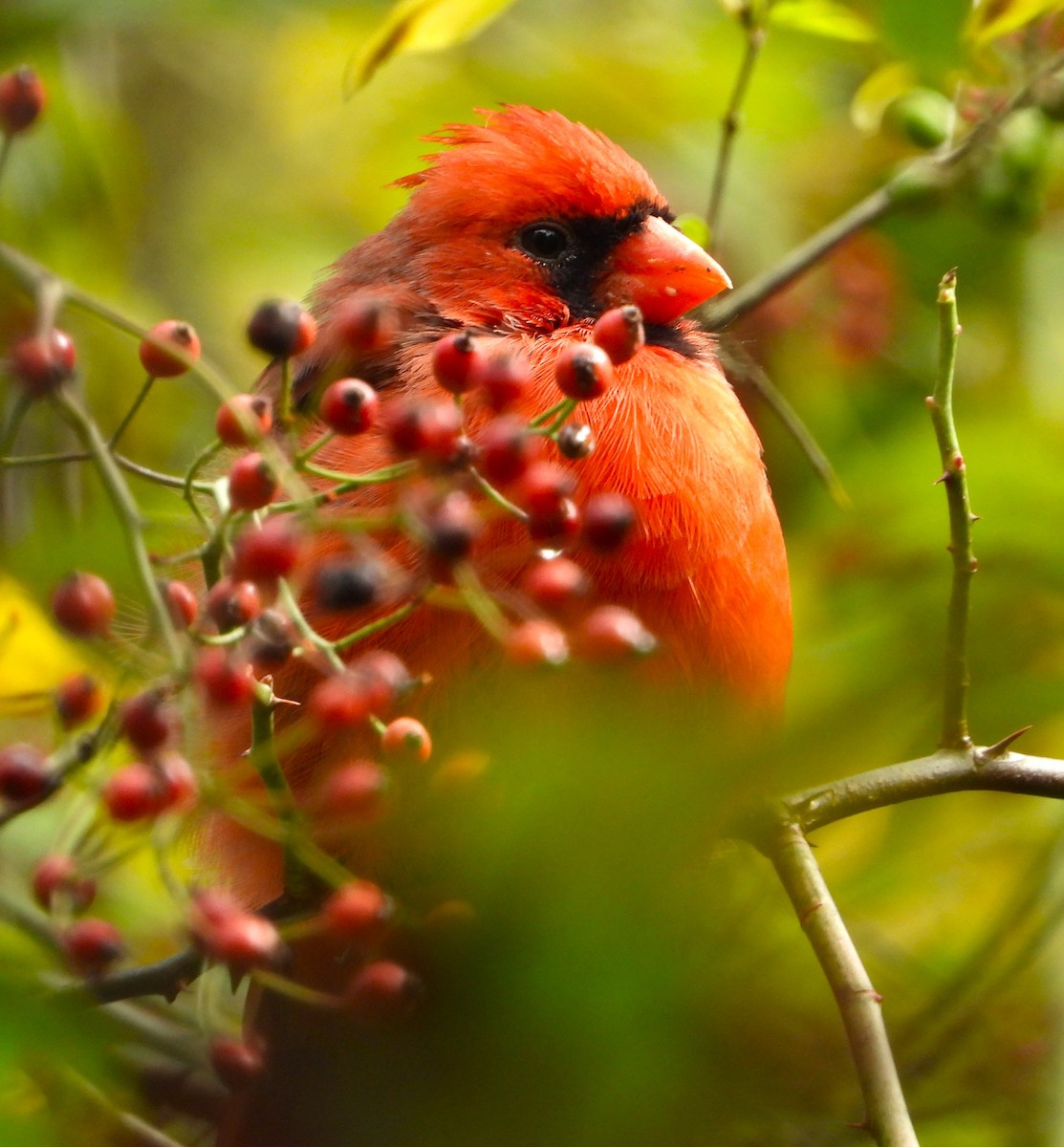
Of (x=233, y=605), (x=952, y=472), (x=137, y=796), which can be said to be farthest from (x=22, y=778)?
(x=952, y=472)

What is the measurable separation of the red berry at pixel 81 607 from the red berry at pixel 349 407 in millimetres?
299

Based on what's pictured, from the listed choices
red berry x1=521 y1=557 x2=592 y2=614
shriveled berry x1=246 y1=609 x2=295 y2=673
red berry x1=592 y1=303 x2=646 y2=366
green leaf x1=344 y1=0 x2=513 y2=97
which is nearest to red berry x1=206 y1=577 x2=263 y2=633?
shriveled berry x1=246 y1=609 x2=295 y2=673

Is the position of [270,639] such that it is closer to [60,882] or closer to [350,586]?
[350,586]

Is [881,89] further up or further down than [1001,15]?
further down

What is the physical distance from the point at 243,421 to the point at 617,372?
1176 millimetres

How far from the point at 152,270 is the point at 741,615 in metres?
2.52

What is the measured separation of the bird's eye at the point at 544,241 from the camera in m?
2.70

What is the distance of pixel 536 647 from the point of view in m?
1.23

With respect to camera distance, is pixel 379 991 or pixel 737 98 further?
pixel 737 98

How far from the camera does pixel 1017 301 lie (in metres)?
3.14

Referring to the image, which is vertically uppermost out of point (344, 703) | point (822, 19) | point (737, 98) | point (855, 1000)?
point (822, 19)

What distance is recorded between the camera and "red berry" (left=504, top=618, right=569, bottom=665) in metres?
1.23

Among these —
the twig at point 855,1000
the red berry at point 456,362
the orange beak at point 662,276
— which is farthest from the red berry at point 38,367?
the orange beak at point 662,276

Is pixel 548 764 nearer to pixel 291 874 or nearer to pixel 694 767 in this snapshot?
pixel 694 767
